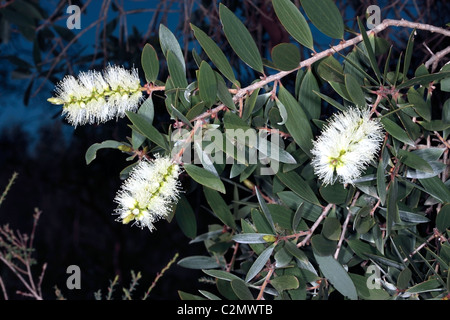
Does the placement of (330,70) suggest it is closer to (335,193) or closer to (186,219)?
(335,193)

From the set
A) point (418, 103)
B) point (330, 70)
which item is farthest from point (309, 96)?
point (418, 103)

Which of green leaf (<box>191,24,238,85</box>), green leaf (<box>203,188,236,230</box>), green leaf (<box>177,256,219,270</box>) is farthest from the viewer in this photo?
green leaf (<box>177,256,219,270</box>)

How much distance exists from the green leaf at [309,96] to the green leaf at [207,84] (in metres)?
0.15

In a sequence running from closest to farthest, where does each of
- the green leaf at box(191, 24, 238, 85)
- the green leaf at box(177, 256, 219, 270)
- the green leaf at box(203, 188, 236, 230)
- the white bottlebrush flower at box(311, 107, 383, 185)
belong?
1. the white bottlebrush flower at box(311, 107, 383, 185)
2. the green leaf at box(191, 24, 238, 85)
3. the green leaf at box(203, 188, 236, 230)
4. the green leaf at box(177, 256, 219, 270)

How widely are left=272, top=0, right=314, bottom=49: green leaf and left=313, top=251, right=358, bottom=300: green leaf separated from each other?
319mm

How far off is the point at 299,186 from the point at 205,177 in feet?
0.55

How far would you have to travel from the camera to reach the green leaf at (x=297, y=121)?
0.68 m

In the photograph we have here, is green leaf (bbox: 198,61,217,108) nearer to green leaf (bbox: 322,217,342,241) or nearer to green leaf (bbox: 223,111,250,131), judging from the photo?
green leaf (bbox: 223,111,250,131)

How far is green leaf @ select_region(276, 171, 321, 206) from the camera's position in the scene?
0.72 m

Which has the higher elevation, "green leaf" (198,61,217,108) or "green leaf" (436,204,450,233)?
"green leaf" (198,61,217,108)

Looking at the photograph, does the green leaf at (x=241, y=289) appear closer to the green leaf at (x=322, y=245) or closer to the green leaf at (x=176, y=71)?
the green leaf at (x=322, y=245)

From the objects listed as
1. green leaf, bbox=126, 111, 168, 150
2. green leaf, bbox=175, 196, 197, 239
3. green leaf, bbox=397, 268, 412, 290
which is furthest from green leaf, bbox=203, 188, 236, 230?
green leaf, bbox=397, 268, 412, 290

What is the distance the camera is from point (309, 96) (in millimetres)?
723
